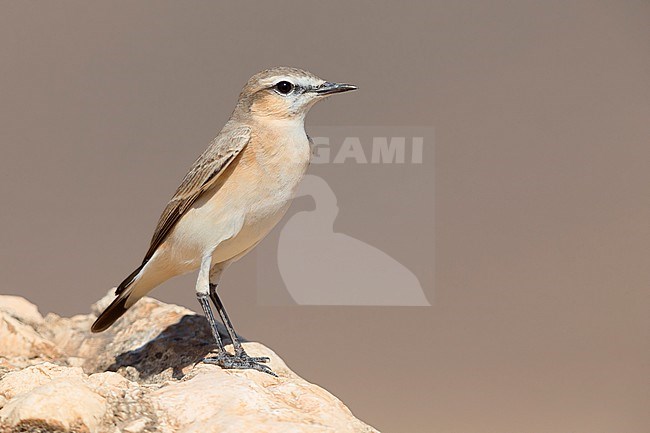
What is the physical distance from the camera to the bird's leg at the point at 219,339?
3.61 m

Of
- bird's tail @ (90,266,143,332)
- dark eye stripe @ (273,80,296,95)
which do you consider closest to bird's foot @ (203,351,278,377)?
bird's tail @ (90,266,143,332)

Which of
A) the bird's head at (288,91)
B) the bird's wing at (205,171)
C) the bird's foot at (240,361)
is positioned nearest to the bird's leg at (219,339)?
the bird's foot at (240,361)

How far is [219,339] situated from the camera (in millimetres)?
3770

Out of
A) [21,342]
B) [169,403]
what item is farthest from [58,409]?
[21,342]

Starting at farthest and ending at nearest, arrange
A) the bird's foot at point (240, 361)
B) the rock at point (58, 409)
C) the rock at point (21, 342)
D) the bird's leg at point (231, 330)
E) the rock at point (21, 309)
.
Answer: the rock at point (21, 309) < the rock at point (21, 342) < the bird's leg at point (231, 330) < the bird's foot at point (240, 361) < the rock at point (58, 409)

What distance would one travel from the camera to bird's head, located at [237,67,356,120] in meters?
3.89

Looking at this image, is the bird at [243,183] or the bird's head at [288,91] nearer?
the bird at [243,183]

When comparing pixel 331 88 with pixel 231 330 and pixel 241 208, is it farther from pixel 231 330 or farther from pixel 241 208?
pixel 231 330

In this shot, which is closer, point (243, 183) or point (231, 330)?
point (243, 183)

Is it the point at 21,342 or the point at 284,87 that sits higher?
the point at 284,87

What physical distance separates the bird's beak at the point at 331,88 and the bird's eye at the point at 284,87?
0.13m

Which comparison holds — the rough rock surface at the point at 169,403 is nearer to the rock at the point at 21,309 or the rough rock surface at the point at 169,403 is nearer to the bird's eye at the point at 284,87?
the rock at the point at 21,309

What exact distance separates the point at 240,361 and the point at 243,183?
86 centimetres

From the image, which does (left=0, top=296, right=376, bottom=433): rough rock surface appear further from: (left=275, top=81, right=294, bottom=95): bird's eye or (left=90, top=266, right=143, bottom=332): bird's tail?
(left=275, top=81, right=294, bottom=95): bird's eye
